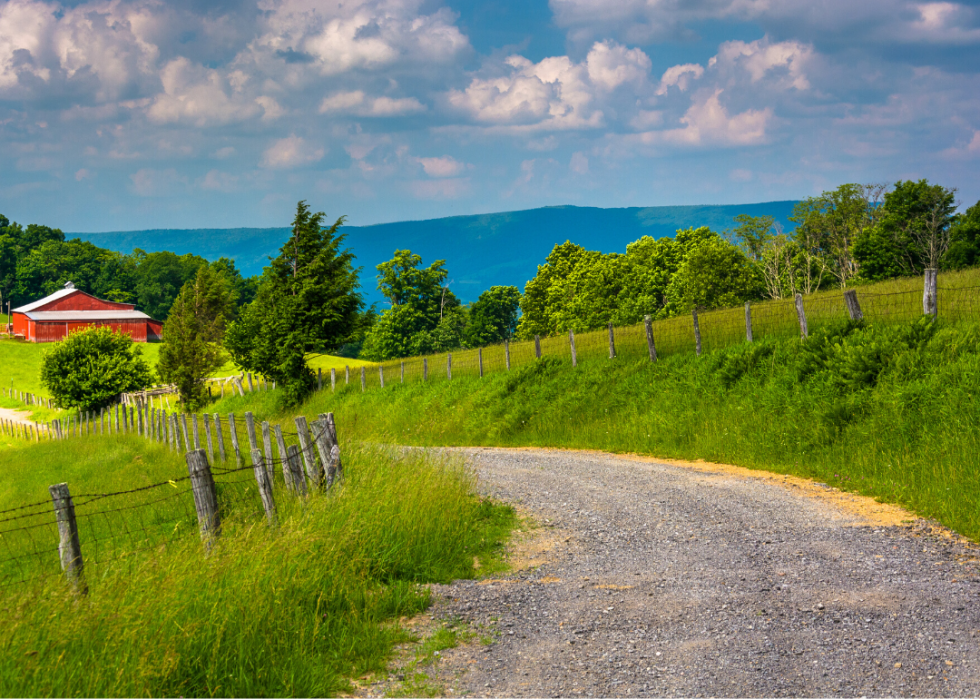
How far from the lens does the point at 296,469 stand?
9.51 m

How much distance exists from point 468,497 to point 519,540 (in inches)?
51.2

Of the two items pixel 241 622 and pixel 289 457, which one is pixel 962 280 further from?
pixel 241 622

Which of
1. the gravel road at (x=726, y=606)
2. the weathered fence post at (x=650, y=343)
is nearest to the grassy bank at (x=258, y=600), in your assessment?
the gravel road at (x=726, y=606)

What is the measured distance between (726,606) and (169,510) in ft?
30.4

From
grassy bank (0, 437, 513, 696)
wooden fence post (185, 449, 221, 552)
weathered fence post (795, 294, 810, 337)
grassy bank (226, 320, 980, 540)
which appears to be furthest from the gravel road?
weathered fence post (795, 294, 810, 337)

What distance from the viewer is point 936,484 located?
1085 cm

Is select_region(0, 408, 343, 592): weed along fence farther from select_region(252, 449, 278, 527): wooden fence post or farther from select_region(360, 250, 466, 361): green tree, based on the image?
select_region(360, 250, 466, 361): green tree

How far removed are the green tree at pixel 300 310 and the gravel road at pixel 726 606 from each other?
3238cm

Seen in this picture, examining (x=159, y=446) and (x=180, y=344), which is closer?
(x=159, y=446)

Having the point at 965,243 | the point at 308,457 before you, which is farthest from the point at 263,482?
the point at 965,243

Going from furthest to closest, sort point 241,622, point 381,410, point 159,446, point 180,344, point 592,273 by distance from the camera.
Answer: point 592,273
point 180,344
point 381,410
point 159,446
point 241,622

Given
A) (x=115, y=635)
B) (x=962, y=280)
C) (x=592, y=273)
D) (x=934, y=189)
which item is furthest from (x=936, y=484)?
(x=592, y=273)

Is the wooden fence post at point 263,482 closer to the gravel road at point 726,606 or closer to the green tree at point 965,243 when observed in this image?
the gravel road at point 726,606

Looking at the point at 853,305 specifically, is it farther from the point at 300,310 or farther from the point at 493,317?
the point at 493,317
